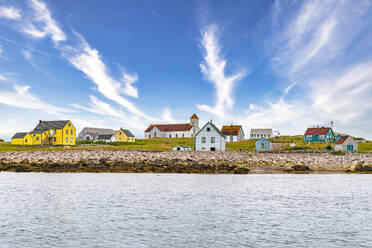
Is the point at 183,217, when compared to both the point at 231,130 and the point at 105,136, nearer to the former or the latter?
the point at 231,130

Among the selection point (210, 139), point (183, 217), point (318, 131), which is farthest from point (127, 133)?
point (183, 217)

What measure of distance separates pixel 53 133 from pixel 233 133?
6224 cm

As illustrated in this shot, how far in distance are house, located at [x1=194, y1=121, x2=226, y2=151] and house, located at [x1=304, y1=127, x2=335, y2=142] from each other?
51991 mm

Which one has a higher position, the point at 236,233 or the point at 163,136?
the point at 163,136

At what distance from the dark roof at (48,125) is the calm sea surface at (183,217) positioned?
2400 inches

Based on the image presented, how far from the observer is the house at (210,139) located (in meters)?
66.1

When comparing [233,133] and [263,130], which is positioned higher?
[263,130]

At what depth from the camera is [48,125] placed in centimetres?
8681

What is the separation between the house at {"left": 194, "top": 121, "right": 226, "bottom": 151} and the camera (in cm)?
6612

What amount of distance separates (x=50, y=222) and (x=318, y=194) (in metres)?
20.5

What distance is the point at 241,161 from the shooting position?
2029 inches

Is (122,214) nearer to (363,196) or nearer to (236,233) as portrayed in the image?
(236,233)

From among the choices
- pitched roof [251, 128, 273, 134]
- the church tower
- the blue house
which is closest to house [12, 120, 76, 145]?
the blue house

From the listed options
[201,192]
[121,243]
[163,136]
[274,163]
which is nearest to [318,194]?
[201,192]
